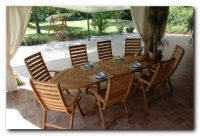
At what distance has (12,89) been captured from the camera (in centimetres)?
482

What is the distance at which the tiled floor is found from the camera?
3680mm

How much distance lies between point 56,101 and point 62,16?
330 inches

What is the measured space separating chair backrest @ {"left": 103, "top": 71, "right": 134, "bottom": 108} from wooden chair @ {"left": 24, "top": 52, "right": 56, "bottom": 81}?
1.46 m

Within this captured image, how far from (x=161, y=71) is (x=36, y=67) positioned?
2.09m

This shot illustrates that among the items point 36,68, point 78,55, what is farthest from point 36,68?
point 78,55

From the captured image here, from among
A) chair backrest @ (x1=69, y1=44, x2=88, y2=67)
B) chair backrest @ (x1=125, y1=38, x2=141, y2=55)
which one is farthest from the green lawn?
chair backrest @ (x1=69, y1=44, x2=88, y2=67)

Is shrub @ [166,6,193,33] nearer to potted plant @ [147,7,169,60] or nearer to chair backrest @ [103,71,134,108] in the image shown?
potted plant @ [147,7,169,60]

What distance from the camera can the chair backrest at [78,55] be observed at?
16.4 feet

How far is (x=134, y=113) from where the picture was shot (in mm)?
3992

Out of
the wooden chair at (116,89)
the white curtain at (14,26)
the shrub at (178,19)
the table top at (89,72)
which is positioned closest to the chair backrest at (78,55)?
the table top at (89,72)

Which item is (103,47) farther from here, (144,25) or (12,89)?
(12,89)

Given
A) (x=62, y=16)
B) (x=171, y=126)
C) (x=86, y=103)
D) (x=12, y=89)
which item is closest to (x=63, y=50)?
(x=62, y=16)

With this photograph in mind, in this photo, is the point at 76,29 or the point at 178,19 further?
the point at 76,29

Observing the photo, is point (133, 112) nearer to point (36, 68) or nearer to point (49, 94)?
point (49, 94)
